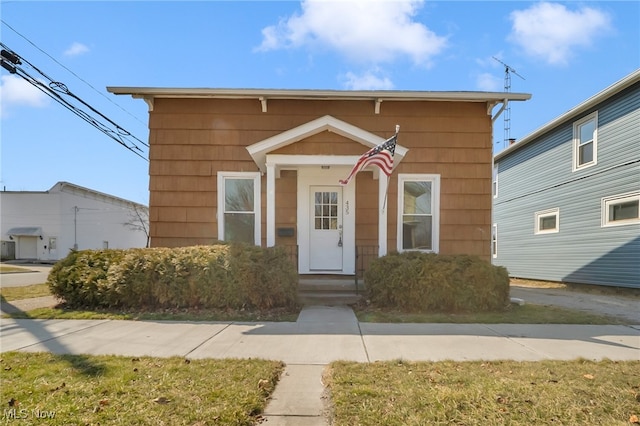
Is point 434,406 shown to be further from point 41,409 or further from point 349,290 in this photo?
point 349,290

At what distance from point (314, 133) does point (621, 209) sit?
31.2ft

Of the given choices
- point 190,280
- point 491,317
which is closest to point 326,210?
point 190,280

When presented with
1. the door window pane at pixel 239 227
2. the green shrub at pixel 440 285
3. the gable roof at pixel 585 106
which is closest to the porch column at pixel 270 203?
the door window pane at pixel 239 227

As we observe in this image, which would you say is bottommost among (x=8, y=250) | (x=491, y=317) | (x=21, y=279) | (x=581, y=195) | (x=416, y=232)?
(x=8, y=250)

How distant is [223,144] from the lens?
779 cm

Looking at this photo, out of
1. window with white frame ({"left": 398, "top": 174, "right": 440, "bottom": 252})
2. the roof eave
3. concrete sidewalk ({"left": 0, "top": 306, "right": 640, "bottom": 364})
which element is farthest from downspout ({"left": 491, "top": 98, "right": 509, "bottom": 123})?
concrete sidewalk ({"left": 0, "top": 306, "right": 640, "bottom": 364})

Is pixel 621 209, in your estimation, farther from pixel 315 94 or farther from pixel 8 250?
pixel 8 250

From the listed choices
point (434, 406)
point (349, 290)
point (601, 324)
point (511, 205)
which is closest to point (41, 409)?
point (434, 406)

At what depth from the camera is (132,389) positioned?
291cm

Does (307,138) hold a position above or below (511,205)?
above

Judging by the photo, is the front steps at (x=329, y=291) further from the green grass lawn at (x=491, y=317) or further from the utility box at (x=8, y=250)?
the utility box at (x=8, y=250)

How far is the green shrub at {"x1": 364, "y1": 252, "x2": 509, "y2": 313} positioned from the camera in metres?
6.00

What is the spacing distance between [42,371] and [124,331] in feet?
5.10

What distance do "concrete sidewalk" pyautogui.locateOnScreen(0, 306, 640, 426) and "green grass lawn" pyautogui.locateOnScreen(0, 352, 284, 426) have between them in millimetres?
271
